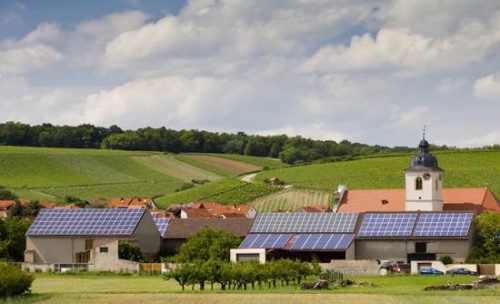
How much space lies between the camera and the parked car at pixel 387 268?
3029 inches

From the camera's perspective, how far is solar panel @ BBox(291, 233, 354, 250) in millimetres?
87256

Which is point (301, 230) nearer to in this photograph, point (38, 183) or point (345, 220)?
point (345, 220)

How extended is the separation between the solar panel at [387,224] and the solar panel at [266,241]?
6071mm

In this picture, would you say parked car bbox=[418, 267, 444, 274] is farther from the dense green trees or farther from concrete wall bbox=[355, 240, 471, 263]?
concrete wall bbox=[355, 240, 471, 263]

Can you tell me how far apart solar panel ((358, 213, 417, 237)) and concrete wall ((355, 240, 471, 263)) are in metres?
0.64

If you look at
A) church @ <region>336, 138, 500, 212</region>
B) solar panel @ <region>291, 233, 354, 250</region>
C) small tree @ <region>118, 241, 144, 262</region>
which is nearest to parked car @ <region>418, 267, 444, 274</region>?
solar panel @ <region>291, 233, 354, 250</region>

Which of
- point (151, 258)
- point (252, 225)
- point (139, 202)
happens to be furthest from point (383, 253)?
point (139, 202)

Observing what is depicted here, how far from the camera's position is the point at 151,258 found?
9225 centimetres

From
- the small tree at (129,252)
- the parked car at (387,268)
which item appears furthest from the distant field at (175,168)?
the parked car at (387,268)

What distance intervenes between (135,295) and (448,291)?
1567cm

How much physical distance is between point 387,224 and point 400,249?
10.1 ft

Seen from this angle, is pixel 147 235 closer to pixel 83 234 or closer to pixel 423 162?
pixel 83 234

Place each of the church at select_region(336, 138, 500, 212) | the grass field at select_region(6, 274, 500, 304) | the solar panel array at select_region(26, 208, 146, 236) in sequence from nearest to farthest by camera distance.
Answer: the grass field at select_region(6, 274, 500, 304), the solar panel array at select_region(26, 208, 146, 236), the church at select_region(336, 138, 500, 212)

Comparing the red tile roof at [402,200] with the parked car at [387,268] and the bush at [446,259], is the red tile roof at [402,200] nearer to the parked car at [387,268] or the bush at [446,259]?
the bush at [446,259]
